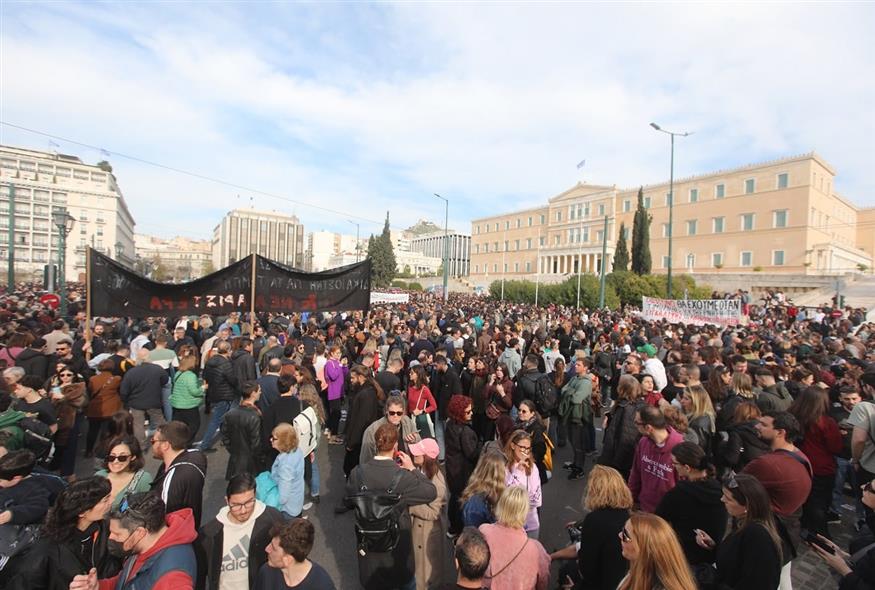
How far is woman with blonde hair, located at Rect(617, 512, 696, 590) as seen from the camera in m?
1.96

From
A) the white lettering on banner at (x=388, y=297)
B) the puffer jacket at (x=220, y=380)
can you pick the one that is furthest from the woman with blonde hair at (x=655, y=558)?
the white lettering on banner at (x=388, y=297)

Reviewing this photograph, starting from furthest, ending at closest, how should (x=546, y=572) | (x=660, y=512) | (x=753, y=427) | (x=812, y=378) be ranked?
(x=812, y=378)
(x=753, y=427)
(x=660, y=512)
(x=546, y=572)

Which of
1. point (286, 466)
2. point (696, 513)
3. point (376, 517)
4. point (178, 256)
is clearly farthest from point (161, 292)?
point (178, 256)

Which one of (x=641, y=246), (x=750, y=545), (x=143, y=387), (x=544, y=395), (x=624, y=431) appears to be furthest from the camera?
(x=641, y=246)

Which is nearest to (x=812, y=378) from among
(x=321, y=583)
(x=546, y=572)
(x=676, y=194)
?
(x=546, y=572)

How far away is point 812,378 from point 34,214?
328ft

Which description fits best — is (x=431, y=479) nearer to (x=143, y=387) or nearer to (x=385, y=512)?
(x=385, y=512)

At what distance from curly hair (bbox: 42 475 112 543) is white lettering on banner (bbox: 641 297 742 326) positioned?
16.9 m

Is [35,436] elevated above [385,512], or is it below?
above

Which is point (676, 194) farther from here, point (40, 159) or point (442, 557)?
point (40, 159)

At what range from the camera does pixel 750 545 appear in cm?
237

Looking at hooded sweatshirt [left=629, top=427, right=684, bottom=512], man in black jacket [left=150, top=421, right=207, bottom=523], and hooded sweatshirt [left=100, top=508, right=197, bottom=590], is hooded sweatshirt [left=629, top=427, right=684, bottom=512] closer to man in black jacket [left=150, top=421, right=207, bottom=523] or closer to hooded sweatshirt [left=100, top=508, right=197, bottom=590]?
hooded sweatshirt [left=100, top=508, right=197, bottom=590]

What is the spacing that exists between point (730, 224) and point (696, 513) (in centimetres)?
5828

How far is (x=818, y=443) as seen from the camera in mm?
4504
